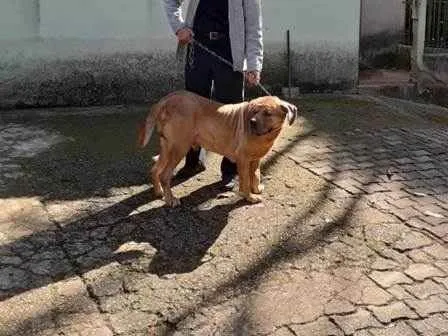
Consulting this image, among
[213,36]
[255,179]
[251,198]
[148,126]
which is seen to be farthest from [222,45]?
[251,198]

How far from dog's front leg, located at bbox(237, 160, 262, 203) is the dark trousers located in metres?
0.43

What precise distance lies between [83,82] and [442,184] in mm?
4251

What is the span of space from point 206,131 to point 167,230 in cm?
80

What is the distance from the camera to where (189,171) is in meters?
5.77

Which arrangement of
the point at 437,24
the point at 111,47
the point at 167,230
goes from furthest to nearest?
the point at 437,24, the point at 111,47, the point at 167,230

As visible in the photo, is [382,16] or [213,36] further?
[382,16]

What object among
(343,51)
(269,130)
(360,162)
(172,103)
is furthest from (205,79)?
(343,51)

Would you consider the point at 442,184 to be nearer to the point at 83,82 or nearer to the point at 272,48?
the point at 272,48

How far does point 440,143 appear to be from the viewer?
6.91 m

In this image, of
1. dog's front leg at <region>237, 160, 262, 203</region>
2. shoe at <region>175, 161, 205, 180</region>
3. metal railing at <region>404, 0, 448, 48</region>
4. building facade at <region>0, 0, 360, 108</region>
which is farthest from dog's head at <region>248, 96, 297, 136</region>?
metal railing at <region>404, 0, 448, 48</region>

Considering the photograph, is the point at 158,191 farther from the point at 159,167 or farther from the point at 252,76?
the point at 252,76

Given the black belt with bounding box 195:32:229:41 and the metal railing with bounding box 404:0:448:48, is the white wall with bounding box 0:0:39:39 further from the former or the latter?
the metal railing with bounding box 404:0:448:48

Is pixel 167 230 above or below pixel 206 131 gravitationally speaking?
below

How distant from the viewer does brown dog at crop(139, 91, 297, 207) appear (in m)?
4.84
